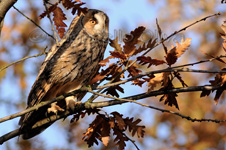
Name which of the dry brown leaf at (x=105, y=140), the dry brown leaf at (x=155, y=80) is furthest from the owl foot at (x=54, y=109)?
the dry brown leaf at (x=155, y=80)

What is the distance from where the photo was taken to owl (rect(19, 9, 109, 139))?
245 cm

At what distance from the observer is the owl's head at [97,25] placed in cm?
267

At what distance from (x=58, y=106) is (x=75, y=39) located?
0.58 m

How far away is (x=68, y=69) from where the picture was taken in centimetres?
244

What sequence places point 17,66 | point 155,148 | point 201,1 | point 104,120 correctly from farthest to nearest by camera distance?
point 201,1 → point 17,66 → point 155,148 → point 104,120

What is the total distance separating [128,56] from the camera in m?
1.86

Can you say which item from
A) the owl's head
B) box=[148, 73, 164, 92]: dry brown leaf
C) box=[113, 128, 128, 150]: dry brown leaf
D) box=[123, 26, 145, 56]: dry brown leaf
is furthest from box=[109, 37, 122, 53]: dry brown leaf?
the owl's head

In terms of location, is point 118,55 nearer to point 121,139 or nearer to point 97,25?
point 121,139

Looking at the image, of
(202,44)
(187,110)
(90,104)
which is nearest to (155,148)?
(187,110)

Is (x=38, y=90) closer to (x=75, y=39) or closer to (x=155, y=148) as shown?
(x=75, y=39)

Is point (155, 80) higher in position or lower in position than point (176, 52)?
lower

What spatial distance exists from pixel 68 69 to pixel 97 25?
1.70ft

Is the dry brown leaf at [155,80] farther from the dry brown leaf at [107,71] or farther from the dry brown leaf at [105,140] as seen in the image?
the dry brown leaf at [105,140]

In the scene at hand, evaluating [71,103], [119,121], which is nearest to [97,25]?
[71,103]
